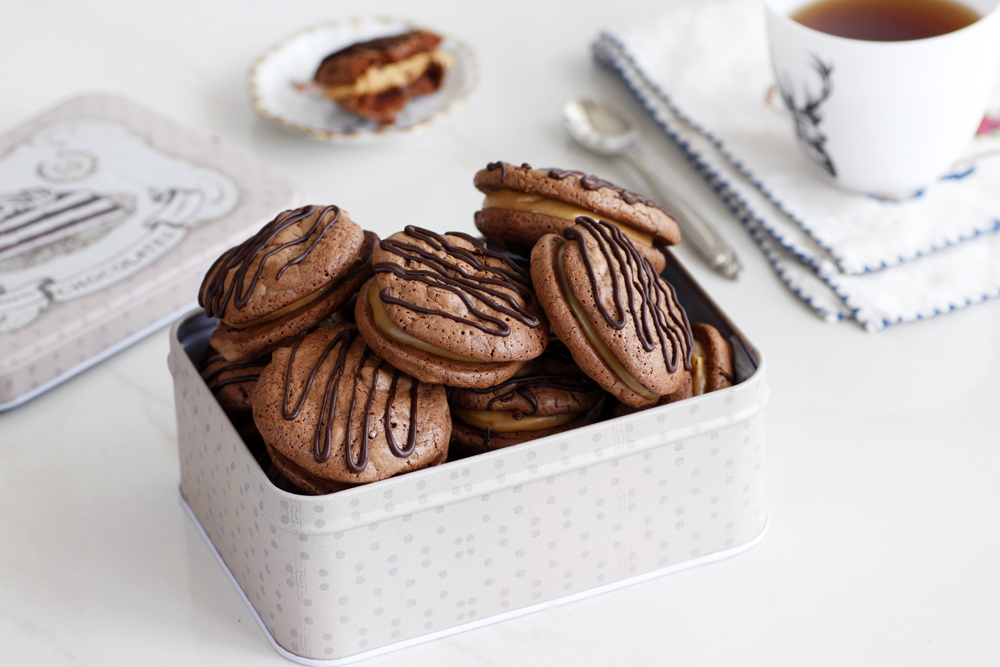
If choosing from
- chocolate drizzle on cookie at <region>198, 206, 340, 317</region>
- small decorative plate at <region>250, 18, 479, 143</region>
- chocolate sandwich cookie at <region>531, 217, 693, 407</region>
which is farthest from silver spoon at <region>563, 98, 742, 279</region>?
chocolate drizzle on cookie at <region>198, 206, 340, 317</region>

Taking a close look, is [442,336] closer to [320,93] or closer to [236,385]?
[236,385]

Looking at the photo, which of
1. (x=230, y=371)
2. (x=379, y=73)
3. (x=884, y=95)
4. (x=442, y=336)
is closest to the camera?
(x=442, y=336)

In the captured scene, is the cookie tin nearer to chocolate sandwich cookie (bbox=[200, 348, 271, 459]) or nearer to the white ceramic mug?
chocolate sandwich cookie (bbox=[200, 348, 271, 459])

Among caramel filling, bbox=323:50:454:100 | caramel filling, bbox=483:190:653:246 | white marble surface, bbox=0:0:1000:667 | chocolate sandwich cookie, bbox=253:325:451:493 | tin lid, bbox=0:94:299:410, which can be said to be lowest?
white marble surface, bbox=0:0:1000:667

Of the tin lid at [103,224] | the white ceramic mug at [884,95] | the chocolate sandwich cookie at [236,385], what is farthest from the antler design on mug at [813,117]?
the chocolate sandwich cookie at [236,385]

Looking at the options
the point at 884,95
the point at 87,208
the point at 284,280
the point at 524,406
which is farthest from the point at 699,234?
the point at 87,208

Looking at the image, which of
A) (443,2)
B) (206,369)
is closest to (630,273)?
(206,369)
